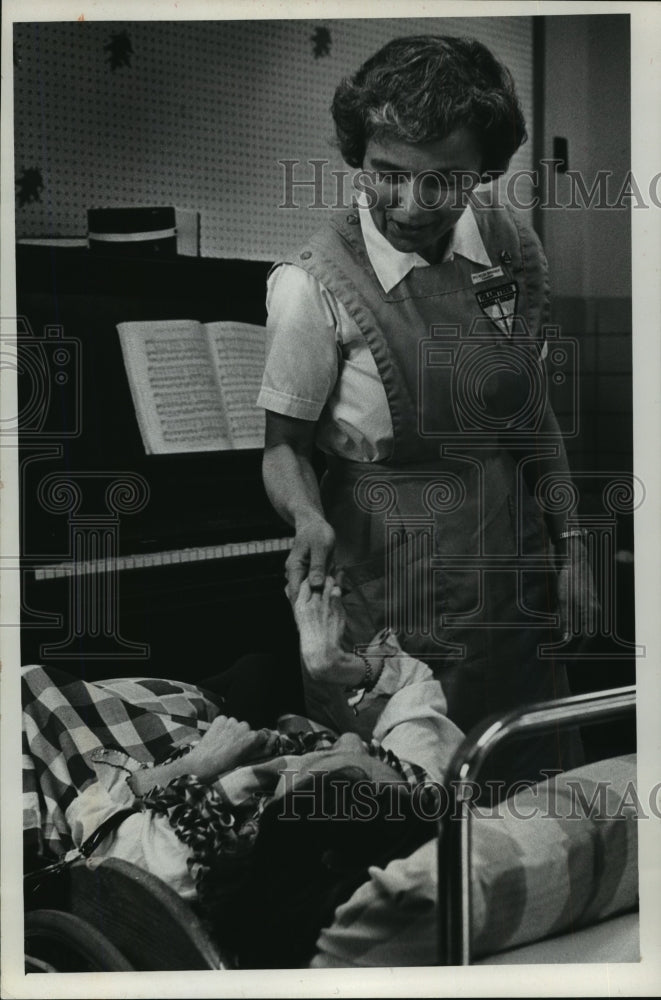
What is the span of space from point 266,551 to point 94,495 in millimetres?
418

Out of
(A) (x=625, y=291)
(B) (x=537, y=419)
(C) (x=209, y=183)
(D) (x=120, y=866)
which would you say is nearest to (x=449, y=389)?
(B) (x=537, y=419)

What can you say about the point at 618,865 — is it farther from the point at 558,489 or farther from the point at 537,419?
the point at 537,419

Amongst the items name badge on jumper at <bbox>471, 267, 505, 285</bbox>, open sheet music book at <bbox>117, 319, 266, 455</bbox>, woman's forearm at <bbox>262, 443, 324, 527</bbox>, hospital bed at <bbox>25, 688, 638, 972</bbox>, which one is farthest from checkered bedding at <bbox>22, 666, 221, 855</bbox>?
name badge on jumper at <bbox>471, 267, 505, 285</bbox>

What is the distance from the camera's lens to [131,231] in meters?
2.53

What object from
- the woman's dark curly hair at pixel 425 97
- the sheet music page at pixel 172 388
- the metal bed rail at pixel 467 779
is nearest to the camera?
the metal bed rail at pixel 467 779

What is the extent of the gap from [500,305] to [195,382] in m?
0.74

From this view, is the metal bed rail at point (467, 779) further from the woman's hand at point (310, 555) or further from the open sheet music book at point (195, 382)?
the open sheet music book at point (195, 382)

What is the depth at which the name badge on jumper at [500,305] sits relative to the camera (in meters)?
2.45

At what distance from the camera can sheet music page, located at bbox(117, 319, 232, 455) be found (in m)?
2.49

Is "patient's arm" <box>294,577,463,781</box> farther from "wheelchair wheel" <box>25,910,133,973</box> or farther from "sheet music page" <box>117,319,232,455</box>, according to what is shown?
"wheelchair wheel" <box>25,910,133,973</box>

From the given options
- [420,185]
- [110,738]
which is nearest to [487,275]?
[420,185]

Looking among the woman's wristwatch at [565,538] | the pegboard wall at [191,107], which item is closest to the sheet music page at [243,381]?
the pegboard wall at [191,107]

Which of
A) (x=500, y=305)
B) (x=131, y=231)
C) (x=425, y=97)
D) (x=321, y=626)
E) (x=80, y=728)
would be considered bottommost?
(x=80, y=728)

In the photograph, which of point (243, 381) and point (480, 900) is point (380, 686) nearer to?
point (480, 900)
